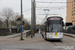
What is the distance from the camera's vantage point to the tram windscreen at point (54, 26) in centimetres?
1442

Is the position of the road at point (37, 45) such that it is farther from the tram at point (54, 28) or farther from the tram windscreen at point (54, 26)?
the tram windscreen at point (54, 26)

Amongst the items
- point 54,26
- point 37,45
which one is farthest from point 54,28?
point 37,45

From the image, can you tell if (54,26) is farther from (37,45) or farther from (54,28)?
(37,45)

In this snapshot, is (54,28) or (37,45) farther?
(54,28)

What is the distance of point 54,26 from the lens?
14555 mm

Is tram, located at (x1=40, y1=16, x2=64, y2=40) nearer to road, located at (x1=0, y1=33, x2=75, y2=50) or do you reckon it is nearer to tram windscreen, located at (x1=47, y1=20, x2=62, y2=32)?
tram windscreen, located at (x1=47, y1=20, x2=62, y2=32)

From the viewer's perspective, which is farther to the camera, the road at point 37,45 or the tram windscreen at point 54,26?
the tram windscreen at point 54,26

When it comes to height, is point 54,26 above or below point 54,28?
above

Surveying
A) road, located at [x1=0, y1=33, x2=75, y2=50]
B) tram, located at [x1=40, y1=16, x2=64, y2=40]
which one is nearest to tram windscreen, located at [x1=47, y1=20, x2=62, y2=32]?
tram, located at [x1=40, y1=16, x2=64, y2=40]

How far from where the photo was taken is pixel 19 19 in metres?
17.2

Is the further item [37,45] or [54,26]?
[54,26]

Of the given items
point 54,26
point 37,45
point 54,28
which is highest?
point 54,26

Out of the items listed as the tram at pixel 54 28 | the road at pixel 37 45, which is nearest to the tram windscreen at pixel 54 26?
the tram at pixel 54 28

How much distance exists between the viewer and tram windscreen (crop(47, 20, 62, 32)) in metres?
14.4
